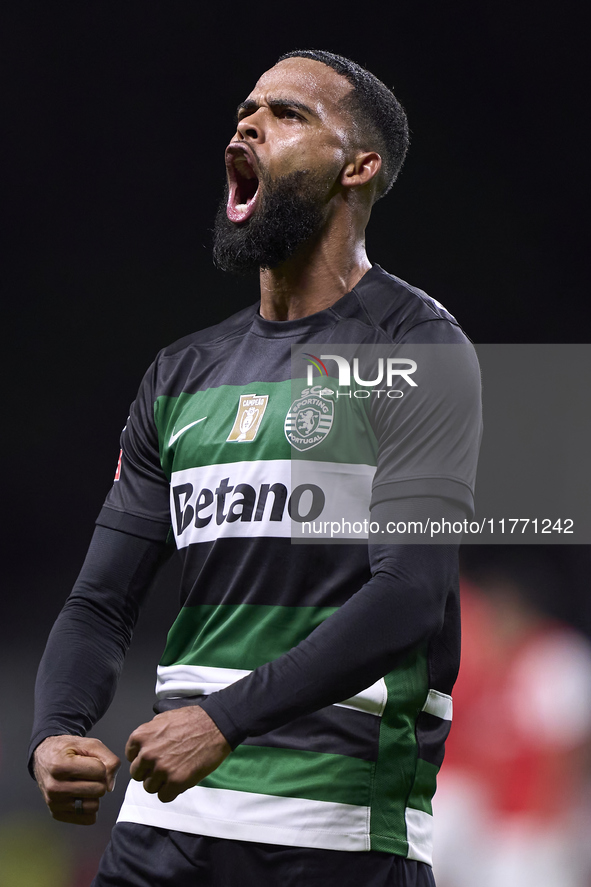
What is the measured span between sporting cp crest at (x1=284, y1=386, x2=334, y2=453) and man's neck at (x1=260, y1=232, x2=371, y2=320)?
18 centimetres

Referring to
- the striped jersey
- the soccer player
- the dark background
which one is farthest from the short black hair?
the dark background

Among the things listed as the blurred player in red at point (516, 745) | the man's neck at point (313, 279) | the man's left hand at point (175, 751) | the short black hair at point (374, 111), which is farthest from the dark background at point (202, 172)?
the man's left hand at point (175, 751)

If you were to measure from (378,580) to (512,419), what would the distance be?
1.63 meters

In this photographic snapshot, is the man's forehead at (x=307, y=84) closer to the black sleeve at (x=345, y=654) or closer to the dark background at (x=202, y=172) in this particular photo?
the black sleeve at (x=345, y=654)

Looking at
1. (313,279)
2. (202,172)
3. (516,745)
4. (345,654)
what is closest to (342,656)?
(345,654)

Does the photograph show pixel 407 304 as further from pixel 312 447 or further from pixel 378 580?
pixel 378 580

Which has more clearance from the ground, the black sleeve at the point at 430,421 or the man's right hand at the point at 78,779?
the black sleeve at the point at 430,421

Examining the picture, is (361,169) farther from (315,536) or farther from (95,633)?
(95,633)

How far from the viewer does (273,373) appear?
1285 millimetres

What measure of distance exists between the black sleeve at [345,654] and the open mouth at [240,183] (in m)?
0.59

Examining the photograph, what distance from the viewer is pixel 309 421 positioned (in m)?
1.20

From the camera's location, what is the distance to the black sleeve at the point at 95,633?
1185 millimetres

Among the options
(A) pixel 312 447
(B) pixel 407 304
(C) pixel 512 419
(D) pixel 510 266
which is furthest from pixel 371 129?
(D) pixel 510 266

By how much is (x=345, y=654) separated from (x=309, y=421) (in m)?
0.32
